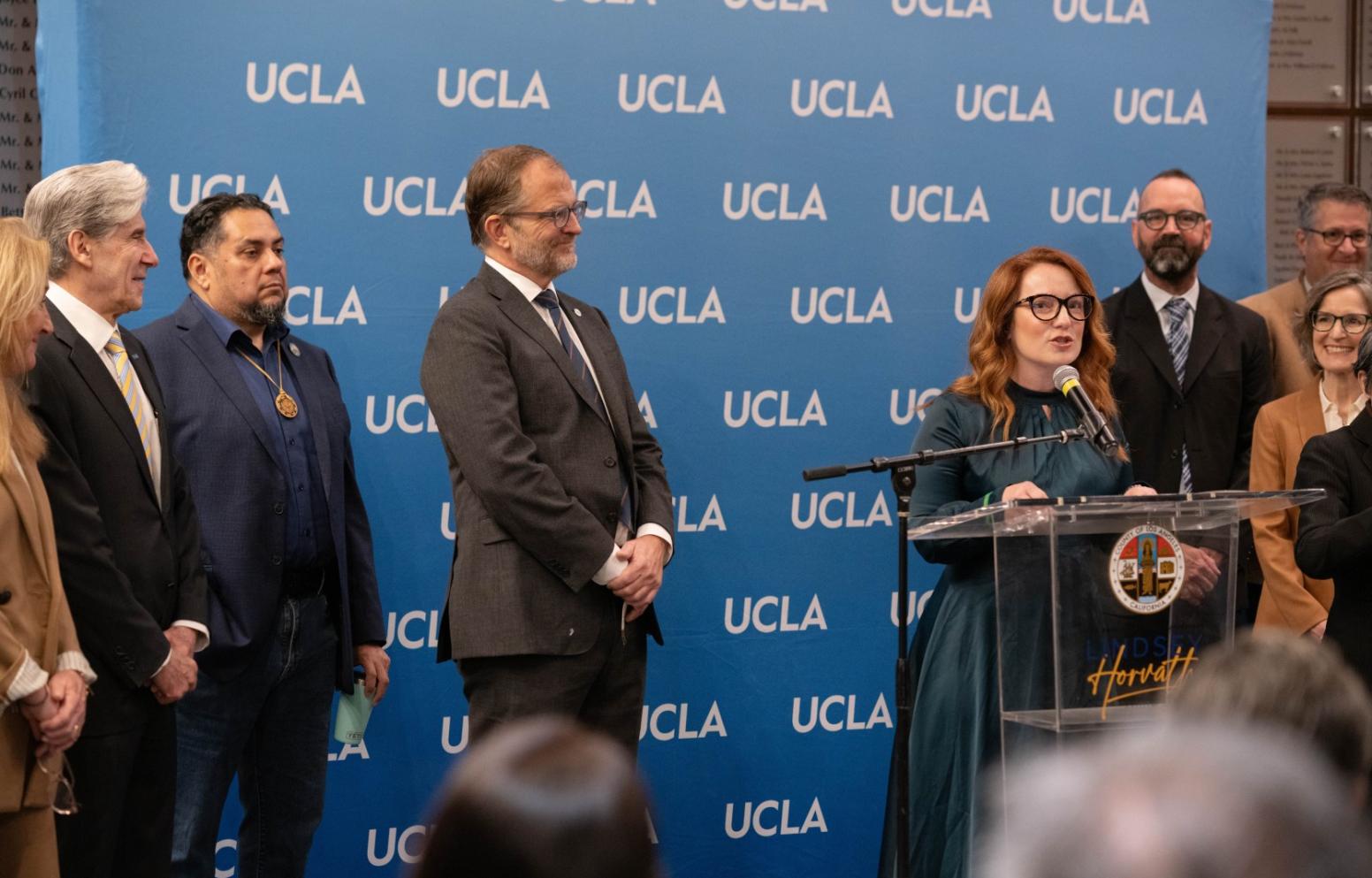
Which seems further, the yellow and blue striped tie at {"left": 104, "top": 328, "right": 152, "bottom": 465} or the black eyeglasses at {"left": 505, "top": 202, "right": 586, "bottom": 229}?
the black eyeglasses at {"left": 505, "top": 202, "right": 586, "bottom": 229}

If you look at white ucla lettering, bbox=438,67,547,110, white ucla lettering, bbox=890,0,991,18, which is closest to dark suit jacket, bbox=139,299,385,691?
white ucla lettering, bbox=438,67,547,110

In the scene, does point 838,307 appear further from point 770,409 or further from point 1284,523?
point 1284,523

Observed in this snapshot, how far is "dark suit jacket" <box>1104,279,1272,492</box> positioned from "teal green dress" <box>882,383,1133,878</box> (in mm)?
945

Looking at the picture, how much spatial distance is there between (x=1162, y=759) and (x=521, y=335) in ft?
10.1

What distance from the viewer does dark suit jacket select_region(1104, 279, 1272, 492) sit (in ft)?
15.5

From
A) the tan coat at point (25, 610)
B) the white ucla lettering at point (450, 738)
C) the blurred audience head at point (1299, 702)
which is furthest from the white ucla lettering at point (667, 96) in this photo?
the blurred audience head at point (1299, 702)

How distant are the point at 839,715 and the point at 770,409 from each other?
994 millimetres

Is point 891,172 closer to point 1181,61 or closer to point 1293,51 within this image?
point 1181,61

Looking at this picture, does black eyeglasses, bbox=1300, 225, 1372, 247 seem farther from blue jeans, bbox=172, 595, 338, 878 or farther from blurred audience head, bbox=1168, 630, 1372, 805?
blurred audience head, bbox=1168, 630, 1372, 805

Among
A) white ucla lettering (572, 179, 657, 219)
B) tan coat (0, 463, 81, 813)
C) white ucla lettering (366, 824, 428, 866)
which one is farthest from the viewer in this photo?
white ucla lettering (572, 179, 657, 219)

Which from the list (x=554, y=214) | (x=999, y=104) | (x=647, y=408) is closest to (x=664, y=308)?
(x=647, y=408)

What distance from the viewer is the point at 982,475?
12.2ft

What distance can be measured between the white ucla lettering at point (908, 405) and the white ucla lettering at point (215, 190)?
1.94m

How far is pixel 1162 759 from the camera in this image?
2.56 feet
